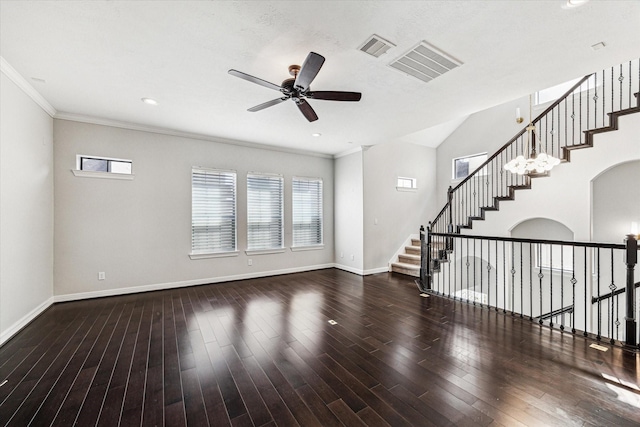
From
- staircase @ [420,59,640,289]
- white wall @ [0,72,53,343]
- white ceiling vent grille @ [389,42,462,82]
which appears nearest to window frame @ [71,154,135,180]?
white wall @ [0,72,53,343]

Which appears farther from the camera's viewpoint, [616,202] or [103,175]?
[616,202]

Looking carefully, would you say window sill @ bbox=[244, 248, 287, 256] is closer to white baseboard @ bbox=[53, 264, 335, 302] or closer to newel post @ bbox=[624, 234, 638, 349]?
white baseboard @ bbox=[53, 264, 335, 302]

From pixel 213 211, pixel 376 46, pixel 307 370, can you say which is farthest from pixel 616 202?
pixel 213 211

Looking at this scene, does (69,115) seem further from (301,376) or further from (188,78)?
(301,376)

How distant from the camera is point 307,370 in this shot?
7.77 ft

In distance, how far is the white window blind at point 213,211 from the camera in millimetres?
5277

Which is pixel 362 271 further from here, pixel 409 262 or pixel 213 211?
pixel 213 211

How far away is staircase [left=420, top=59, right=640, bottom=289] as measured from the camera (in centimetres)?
453

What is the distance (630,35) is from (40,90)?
6.43m

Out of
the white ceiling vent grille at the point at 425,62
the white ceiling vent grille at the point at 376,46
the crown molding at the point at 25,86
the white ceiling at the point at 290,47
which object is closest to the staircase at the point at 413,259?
the white ceiling at the point at 290,47

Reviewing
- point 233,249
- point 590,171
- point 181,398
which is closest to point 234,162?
point 233,249

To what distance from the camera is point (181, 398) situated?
201 centimetres

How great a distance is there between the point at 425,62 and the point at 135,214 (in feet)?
16.7

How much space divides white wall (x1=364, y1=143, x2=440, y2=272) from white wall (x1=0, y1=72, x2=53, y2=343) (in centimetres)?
561
